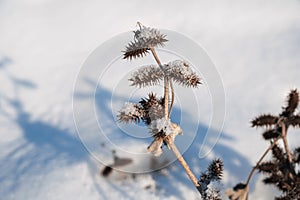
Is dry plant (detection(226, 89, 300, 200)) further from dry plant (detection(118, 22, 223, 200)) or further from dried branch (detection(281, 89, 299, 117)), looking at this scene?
dry plant (detection(118, 22, 223, 200))

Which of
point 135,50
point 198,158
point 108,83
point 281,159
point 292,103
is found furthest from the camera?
point 108,83

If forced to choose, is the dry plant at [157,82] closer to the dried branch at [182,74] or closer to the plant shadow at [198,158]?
the dried branch at [182,74]

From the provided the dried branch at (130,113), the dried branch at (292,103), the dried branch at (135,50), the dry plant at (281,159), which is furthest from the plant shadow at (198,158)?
the dried branch at (135,50)

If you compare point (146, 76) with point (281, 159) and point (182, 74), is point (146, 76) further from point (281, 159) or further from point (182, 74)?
point (281, 159)

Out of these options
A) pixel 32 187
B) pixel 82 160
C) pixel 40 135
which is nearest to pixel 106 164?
pixel 82 160

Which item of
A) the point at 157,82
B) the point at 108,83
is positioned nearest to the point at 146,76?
the point at 157,82

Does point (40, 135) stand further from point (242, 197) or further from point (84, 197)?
point (242, 197)
